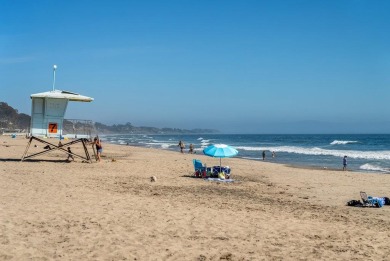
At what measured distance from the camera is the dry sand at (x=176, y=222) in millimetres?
6801

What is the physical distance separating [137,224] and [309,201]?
6.69 meters

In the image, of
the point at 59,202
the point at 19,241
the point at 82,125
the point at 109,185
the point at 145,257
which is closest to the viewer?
the point at 145,257

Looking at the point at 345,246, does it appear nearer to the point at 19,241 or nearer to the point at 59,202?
the point at 19,241

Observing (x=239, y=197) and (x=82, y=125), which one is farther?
(x=82, y=125)

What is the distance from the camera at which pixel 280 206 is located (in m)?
11.4

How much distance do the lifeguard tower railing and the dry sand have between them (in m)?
5.27

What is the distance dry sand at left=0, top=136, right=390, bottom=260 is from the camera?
6.80m

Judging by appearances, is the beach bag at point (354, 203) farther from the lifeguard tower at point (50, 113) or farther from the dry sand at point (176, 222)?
the lifeguard tower at point (50, 113)

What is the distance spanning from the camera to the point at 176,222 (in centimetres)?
867

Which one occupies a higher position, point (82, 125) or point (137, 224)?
point (82, 125)

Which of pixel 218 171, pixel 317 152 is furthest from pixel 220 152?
pixel 317 152

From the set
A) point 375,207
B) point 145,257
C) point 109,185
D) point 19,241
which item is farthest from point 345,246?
point 109,185

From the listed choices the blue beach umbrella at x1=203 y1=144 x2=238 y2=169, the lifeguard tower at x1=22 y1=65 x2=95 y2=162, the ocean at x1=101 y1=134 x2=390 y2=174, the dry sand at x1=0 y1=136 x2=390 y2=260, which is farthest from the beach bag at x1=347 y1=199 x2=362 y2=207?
the ocean at x1=101 y1=134 x2=390 y2=174

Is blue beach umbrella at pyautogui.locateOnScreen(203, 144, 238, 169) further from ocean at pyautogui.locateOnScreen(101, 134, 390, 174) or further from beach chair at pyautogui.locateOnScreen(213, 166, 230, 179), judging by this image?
ocean at pyautogui.locateOnScreen(101, 134, 390, 174)
